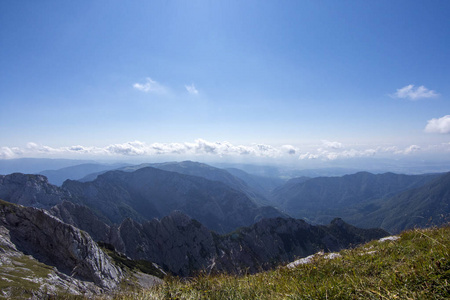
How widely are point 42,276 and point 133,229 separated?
410 ft

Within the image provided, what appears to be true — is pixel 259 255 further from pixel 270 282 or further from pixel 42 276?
pixel 270 282

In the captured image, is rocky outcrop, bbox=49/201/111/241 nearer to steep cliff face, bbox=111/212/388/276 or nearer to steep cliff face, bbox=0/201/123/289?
steep cliff face, bbox=111/212/388/276

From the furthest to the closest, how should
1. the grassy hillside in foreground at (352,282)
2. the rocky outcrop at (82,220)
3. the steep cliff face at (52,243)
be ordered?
the rocky outcrop at (82,220)
the steep cliff face at (52,243)
the grassy hillside in foreground at (352,282)

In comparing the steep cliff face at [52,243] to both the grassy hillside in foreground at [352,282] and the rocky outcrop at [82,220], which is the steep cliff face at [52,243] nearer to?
the grassy hillside in foreground at [352,282]

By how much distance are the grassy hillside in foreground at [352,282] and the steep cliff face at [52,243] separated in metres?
78.6

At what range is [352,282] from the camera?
4.23 m

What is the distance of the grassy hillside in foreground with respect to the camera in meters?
3.76

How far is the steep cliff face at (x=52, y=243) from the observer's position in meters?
66.8

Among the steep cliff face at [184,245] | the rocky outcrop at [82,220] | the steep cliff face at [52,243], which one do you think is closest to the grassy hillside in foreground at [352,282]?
the steep cliff face at [52,243]

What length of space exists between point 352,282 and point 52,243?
93167 mm

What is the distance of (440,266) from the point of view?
13.1ft

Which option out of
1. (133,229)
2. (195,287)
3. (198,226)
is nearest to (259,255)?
(198,226)

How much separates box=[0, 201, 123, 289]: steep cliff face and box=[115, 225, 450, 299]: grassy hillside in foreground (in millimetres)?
78630

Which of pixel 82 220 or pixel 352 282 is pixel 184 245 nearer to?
pixel 82 220
